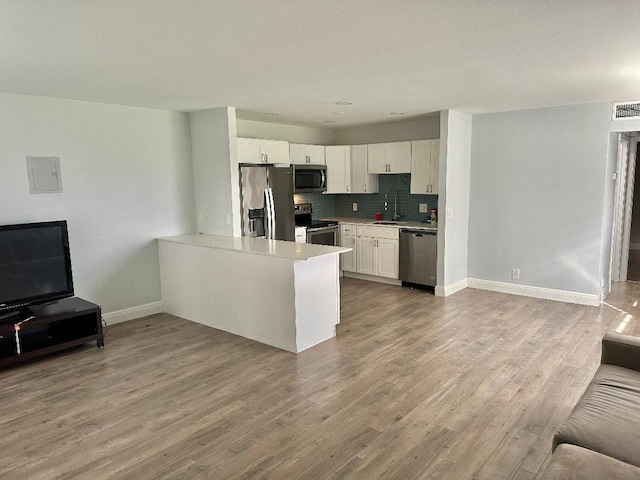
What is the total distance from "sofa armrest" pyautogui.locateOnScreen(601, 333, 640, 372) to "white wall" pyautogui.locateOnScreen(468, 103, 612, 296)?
304 cm

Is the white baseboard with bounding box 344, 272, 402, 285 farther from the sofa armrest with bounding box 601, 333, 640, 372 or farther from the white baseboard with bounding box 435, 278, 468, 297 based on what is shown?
the sofa armrest with bounding box 601, 333, 640, 372

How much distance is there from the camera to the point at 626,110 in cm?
498

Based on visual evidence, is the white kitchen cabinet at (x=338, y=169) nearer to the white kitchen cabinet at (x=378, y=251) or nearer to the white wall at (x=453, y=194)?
the white kitchen cabinet at (x=378, y=251)

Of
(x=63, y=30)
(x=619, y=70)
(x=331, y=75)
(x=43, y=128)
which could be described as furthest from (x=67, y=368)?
(x=619, y=70)

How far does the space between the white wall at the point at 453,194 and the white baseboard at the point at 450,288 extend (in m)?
0.02

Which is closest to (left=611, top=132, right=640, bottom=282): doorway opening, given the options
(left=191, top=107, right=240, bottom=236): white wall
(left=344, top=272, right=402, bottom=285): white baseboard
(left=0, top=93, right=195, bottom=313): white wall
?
(left=344, top=272, right=402, bottom=285): white baseboard

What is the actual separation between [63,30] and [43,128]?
7.76ft

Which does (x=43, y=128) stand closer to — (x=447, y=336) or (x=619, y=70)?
(x=447, y=336)

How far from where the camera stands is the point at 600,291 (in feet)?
17.7

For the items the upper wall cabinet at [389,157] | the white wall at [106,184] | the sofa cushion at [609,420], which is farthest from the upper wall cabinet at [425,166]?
the sofa cushion at [609,420]

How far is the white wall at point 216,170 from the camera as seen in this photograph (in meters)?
5.09

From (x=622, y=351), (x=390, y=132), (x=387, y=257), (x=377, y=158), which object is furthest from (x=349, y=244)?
(x=622, y=351)

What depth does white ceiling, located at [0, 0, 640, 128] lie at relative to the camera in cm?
214

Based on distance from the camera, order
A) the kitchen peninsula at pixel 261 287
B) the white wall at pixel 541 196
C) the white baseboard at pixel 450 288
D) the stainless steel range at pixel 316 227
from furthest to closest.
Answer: the stainless steel range at pixel 316 227, the white baseboard at pixel 450 288, the white wall at pixel 541 196, the kitchen peninsula at pixel 261 287
